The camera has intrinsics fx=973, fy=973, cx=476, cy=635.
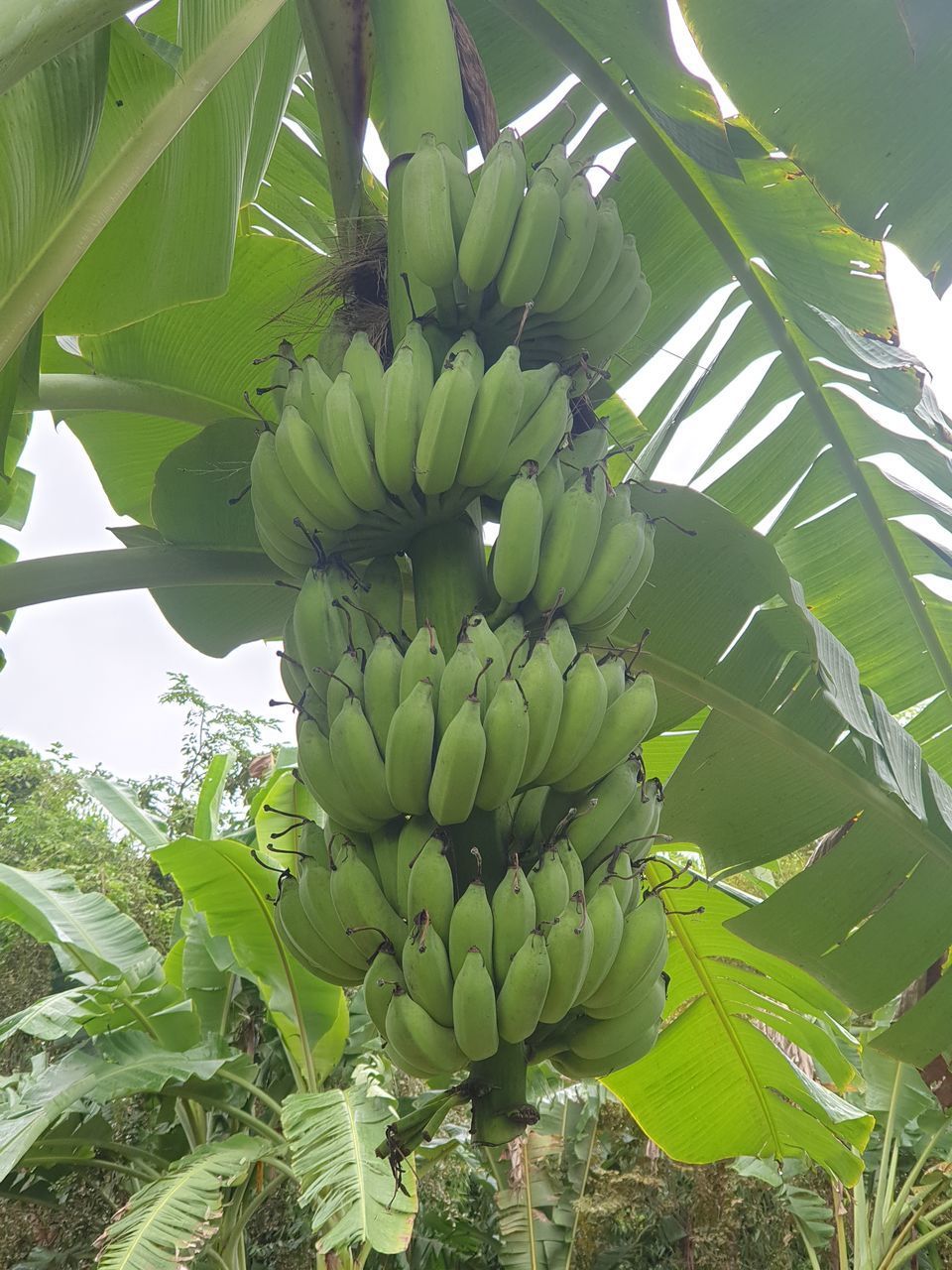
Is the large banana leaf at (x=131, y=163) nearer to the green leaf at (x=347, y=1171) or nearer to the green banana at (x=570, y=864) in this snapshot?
the green banana at (x=570, y=864)

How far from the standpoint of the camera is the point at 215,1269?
3.62 meters

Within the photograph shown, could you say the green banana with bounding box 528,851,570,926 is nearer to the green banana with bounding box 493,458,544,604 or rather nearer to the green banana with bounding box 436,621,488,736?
the green banana with bounding box 436,621,488,736

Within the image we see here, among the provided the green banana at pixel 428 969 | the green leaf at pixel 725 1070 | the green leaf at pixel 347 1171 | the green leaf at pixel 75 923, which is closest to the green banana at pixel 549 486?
the green banana at pixel 428 969

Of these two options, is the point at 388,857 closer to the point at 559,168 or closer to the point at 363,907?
the point at 363,907

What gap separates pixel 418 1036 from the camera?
91 cm

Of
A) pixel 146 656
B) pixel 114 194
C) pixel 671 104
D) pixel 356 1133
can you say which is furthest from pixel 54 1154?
pixel 146 656

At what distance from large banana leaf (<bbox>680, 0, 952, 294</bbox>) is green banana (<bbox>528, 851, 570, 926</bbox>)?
3.27 ft

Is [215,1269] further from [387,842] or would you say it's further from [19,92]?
[19,92]

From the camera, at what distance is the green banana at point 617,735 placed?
108 cm

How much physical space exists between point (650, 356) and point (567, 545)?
36.4 inches

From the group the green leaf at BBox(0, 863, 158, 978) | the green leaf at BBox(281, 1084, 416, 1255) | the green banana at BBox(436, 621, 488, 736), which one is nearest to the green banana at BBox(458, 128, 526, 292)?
the green banana at BBox(436, 621, 488, 736)

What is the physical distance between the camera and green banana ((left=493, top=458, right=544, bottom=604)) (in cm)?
103

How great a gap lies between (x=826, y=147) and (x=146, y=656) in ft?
44.4

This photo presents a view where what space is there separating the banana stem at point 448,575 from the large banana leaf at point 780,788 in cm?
55
